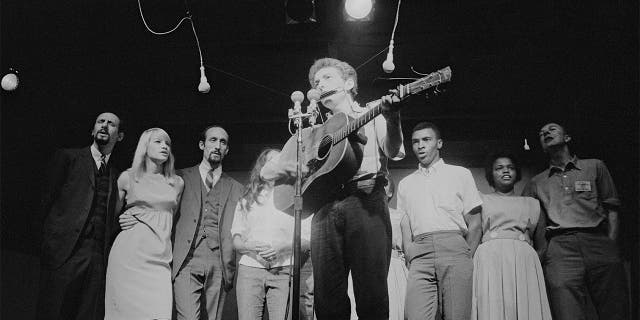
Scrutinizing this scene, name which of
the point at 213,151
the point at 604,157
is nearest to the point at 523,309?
the point at 604,157

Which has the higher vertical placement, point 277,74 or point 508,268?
point 277,74

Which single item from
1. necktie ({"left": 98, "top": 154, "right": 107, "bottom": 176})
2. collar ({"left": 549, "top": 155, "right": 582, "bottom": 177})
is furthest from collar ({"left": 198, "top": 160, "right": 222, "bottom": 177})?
collar ({"left": 549, "top": 155, "right": 582, "bottom": 177})

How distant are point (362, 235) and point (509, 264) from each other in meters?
1.94

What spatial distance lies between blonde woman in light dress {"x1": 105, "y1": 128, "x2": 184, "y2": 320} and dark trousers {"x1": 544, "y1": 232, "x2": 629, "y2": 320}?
2905mm

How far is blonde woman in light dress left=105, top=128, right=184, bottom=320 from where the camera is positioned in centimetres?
416

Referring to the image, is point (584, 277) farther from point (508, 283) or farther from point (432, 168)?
point (432, 168)

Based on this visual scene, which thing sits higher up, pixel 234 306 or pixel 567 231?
pixel 567 231

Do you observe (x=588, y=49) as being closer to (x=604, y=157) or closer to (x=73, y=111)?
(x=604, y=157)

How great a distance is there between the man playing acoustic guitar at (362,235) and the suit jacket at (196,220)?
1.59 m

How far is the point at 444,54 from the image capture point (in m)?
5.39

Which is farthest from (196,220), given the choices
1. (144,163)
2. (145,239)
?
(144,163)

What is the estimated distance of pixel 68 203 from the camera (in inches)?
173

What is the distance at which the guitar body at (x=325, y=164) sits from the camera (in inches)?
117

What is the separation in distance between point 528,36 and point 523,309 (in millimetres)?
2327
